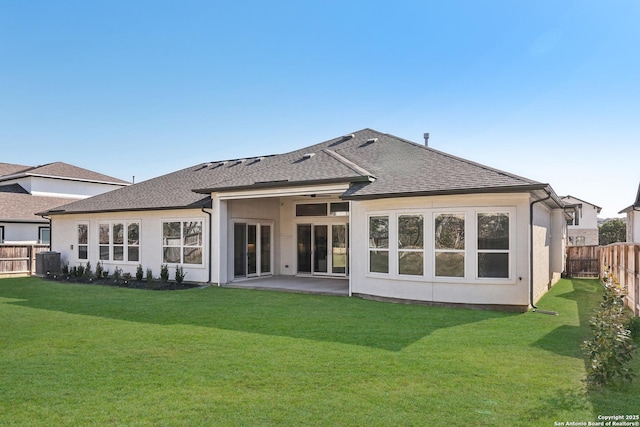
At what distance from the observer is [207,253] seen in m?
15.8

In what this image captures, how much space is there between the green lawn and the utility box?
10.2m

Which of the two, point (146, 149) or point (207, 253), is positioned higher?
point (146, 149)

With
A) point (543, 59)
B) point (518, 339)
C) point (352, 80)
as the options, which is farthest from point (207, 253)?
point (543, 59)

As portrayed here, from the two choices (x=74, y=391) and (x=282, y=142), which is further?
(x=282, y=142)

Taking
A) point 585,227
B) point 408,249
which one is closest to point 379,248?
point 408,249

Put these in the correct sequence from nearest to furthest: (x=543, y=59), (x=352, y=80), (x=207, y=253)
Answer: (x=543, y=59) → (x=207, y=253) → (x=352, y=80)

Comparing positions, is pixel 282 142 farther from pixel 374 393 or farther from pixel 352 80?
pixel 374 393

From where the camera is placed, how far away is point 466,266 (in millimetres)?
10844

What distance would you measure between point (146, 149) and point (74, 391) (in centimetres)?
2239

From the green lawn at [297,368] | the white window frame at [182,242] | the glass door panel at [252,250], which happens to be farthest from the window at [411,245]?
the white window frame at [182,242]

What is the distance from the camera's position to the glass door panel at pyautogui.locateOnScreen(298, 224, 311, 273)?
1794 centimetres

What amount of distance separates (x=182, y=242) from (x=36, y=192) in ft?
63.1

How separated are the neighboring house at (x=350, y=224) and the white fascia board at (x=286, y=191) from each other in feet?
0.13

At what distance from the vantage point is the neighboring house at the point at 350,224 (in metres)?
10.7
